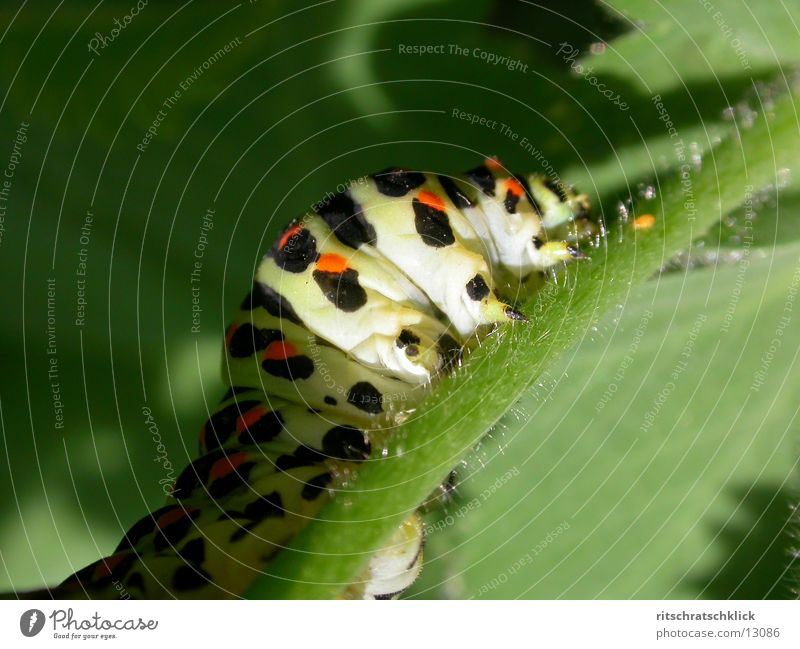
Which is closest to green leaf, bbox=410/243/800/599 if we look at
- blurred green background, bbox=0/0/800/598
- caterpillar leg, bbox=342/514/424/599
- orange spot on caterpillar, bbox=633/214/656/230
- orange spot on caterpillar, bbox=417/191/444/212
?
blurred green background, bbox=0/0/800/598

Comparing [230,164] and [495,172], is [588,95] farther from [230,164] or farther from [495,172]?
[230,164]

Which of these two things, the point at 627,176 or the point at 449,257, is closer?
the point at 449,257

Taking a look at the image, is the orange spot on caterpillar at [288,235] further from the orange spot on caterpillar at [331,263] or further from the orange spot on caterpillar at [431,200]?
the orange spot on caterpillar at [431,200]

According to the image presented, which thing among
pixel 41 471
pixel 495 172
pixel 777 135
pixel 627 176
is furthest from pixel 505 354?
pixel 41 471

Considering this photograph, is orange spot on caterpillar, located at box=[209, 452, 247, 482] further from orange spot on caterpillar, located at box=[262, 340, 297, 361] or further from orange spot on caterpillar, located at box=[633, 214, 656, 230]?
orange spot on caterpillar, located at box=[633, 214, 656, 230]
